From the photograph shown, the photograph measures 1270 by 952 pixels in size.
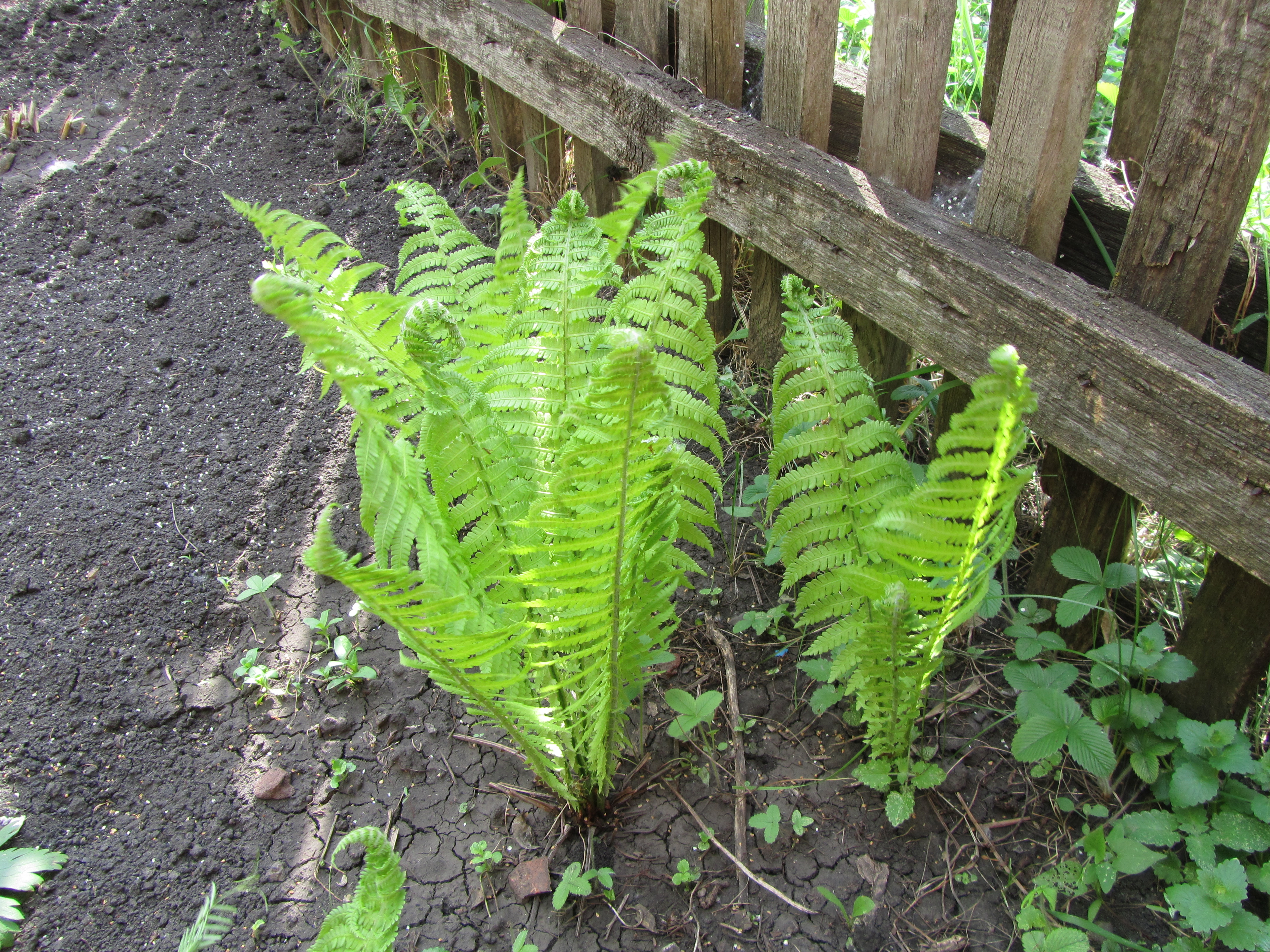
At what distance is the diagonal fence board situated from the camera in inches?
53.6

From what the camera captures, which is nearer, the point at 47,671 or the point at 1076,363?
the point at 1076,363

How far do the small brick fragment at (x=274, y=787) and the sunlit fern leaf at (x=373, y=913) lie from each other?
56cm

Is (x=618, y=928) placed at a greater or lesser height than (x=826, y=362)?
lesser

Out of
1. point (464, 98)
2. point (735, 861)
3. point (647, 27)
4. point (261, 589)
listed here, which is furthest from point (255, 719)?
point (464, 98)

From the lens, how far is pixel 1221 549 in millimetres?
1401

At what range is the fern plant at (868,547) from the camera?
1297 millimetres

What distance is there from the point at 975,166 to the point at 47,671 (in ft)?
8.29

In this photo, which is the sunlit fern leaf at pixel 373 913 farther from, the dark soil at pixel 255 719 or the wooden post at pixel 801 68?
the wooden post at pixel 801 68

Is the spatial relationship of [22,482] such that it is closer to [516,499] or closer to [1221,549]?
[516,499]

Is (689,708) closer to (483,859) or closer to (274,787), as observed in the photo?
(483,859)

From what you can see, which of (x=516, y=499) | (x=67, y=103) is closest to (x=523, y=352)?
(x=516, y=499)

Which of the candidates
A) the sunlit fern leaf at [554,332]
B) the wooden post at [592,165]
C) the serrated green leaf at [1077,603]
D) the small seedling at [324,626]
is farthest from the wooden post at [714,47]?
the small seedling at [324,626]

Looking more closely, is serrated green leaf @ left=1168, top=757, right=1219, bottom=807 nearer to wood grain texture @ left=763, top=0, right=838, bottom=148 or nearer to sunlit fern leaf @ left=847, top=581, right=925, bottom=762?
sunlit fern leaf @ left=847, top=581, right=925, bottom=762

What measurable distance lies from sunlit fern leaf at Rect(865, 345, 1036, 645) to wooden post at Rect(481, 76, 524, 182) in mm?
2491
